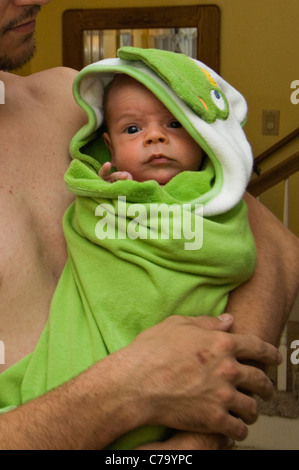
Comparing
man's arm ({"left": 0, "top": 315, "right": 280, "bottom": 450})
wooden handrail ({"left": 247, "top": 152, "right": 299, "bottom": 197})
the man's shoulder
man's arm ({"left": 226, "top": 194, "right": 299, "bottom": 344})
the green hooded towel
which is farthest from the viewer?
wooden handrail ({"left": 247, "top": 152, "right": 299, "bottom": 197})

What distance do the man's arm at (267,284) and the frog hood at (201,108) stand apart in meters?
0.18

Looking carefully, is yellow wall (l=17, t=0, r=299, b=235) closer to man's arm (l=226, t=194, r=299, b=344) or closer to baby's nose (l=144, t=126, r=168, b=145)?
man's arm (l=226, t=194, r=299, b=344)

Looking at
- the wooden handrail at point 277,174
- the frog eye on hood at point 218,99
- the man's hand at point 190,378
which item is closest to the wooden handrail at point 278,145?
the wooden handrail at point 277,174

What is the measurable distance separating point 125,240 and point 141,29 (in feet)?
13.6

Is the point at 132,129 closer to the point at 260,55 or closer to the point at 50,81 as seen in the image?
the point at 50,81

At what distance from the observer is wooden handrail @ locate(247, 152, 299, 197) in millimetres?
3155

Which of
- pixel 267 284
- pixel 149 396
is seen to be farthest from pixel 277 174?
pixel 149 396

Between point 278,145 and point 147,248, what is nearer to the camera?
point 147,248

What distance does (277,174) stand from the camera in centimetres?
322

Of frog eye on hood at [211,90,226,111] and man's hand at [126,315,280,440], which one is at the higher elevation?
frog eye on hood at [211,90,226,111]

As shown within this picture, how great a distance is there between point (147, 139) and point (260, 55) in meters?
3.81

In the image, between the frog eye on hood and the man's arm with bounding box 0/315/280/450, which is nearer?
the man's arm with bounding box 0/315/280/450

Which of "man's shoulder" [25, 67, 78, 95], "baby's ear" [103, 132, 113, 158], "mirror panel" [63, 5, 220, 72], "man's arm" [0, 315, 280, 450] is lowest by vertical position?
"man's arm" [0, 315, 280, 450]

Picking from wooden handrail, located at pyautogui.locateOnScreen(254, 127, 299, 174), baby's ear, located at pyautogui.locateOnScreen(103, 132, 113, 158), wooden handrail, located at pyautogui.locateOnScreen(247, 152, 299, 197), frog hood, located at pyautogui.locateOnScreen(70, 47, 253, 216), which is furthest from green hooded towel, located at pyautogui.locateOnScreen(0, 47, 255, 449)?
wooden handrail, located at pyautogui.locateOnScreen(254, 127, 299, 174)
